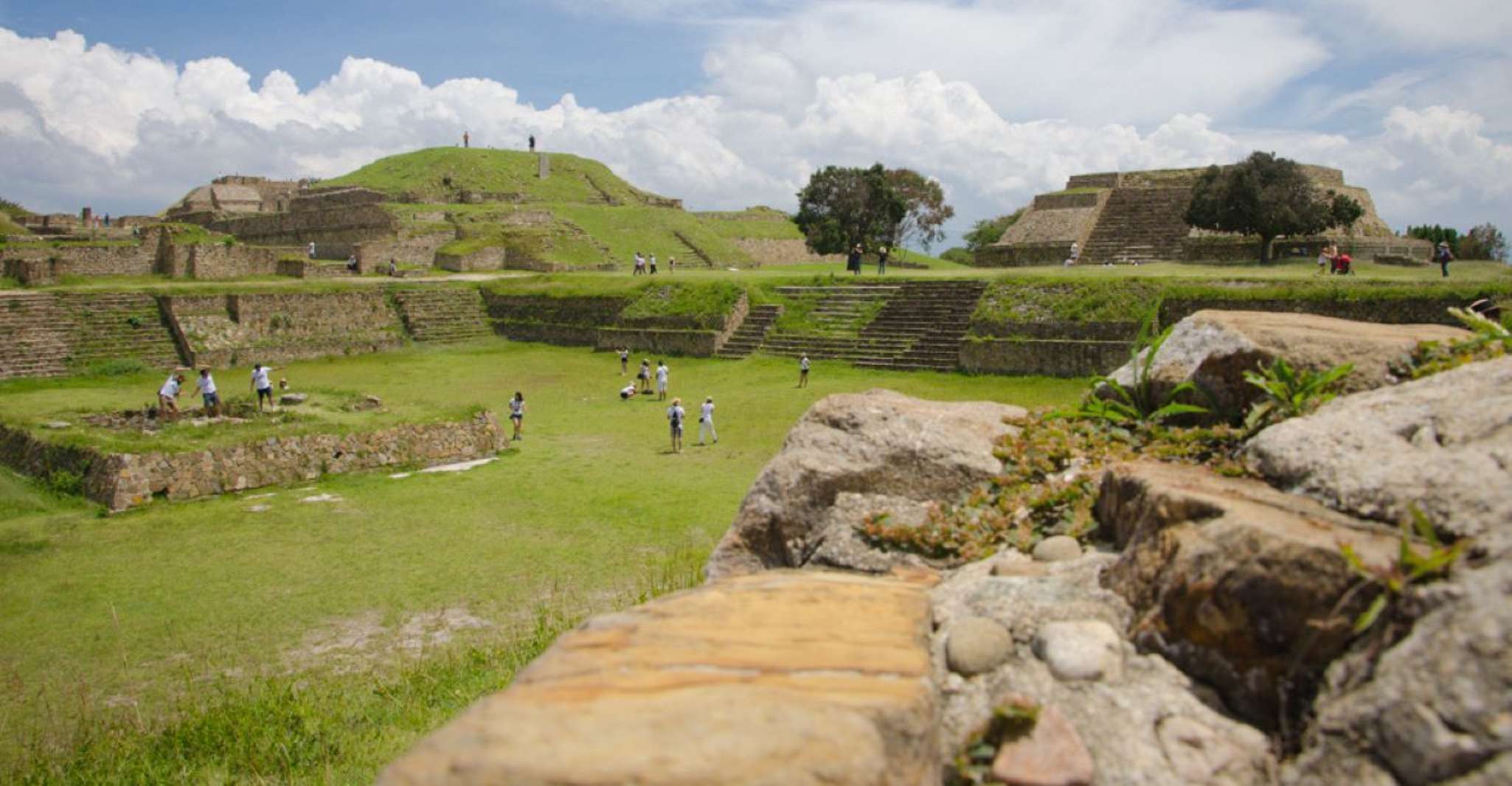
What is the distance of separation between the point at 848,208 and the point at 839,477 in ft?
122

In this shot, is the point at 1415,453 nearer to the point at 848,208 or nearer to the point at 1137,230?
the point at 1137,230

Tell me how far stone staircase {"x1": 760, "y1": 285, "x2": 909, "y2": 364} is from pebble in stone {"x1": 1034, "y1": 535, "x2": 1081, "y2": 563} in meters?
18.9

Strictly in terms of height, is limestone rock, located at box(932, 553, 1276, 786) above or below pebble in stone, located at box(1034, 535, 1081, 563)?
below

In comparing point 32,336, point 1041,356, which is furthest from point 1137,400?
point 32,336

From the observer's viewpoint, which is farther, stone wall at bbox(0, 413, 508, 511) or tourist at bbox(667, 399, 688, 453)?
tourist at bbox(667, 399, 688, 453)

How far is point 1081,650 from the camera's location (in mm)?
2660

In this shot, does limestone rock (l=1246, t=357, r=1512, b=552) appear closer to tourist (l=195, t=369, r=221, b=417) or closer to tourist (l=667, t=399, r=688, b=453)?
tourist (l=667, t=399, r=688, b=453)

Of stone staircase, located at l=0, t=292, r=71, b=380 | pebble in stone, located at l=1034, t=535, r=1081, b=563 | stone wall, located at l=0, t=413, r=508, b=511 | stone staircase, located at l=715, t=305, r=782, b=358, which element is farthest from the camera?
stone staircase, located at l=715, t=305, r=782, b=358

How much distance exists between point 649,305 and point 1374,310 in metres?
18.1

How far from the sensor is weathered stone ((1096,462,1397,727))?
2.32m

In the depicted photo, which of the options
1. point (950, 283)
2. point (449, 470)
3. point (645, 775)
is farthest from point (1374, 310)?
point (645, 775)

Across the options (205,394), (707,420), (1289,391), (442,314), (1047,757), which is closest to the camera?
(1047,757)

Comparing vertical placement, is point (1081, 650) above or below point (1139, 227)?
below

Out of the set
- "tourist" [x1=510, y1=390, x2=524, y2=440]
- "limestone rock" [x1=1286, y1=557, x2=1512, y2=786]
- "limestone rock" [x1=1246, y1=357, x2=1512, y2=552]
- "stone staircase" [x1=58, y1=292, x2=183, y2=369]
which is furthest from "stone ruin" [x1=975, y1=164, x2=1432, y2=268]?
"limestone rock" [x1=1286, y1=557, x2=1512, y2=786]
